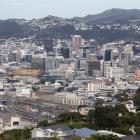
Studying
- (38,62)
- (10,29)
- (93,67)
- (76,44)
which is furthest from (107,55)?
(10,29)

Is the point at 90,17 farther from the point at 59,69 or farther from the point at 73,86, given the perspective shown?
the point at 73,86

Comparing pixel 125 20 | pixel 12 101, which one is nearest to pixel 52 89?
pixel 12 101

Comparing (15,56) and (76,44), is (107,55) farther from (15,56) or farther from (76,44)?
(15,56)

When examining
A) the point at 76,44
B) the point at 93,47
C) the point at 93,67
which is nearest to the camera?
the point at 93,67

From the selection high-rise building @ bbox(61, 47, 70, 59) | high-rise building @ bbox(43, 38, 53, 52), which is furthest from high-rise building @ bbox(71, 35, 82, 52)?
high-rise building @ bbox(43, 38, 53, 52)

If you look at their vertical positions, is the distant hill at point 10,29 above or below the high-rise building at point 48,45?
above

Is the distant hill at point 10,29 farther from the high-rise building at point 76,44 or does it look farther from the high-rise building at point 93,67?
the high-rise building at point 93,67

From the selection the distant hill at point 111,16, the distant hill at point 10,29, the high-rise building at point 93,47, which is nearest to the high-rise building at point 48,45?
the high-rise building at point 93,47

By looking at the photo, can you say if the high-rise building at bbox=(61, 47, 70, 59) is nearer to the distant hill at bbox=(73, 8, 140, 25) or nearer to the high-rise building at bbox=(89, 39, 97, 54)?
the high-rise building at bbox=(89, 39, 97, 54)
